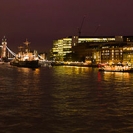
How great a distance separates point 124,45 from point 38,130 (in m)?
88.8

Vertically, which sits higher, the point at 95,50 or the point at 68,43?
the point at 68,43

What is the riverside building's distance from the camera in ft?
311

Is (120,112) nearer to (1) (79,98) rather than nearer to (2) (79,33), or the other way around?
(1) (79,98)

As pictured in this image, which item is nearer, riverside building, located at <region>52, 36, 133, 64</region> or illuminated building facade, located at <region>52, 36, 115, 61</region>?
riverside building, located at <region>52, 36, 133, 64</region>

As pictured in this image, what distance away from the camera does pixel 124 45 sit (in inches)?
3807

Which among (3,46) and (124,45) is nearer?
(124,45)

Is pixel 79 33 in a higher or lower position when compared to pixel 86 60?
higher

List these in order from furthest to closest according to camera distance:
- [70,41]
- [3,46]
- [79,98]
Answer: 1. [3,46]
2. [70,41]
3. [79,98]

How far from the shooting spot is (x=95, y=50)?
108m

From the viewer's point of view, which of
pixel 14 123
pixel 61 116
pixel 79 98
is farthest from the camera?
pixel 79 98

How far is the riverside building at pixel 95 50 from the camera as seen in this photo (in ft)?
311

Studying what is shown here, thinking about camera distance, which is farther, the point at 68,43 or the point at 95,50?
the point at 68,43

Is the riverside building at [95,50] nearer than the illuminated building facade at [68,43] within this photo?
Yes

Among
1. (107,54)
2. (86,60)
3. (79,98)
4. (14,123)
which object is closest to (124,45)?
(107,54)
